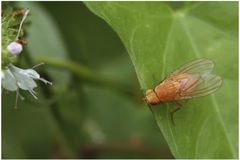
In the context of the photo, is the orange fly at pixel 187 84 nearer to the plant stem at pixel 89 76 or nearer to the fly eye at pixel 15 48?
the fly eye at pixel 15 48

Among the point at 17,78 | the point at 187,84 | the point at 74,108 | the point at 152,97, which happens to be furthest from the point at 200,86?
the point at 74,108

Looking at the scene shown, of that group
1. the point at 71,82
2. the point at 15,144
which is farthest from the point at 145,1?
the point at 15,144

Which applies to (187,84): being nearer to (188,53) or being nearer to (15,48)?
(188,53)

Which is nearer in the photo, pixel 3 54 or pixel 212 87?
pixel 3 54

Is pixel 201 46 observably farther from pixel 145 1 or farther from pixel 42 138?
pixel 42 138

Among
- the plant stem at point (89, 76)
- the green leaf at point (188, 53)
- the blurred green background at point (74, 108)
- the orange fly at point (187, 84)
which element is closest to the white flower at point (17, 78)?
the green leaf at point (188, 53)

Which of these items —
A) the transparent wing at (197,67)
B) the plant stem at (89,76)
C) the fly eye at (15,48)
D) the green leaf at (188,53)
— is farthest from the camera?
the plant stem at (89,76)

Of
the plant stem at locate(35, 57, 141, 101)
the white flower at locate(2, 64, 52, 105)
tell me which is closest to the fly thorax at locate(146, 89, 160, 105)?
the white flower at locate(2, 64, 52, 105)
